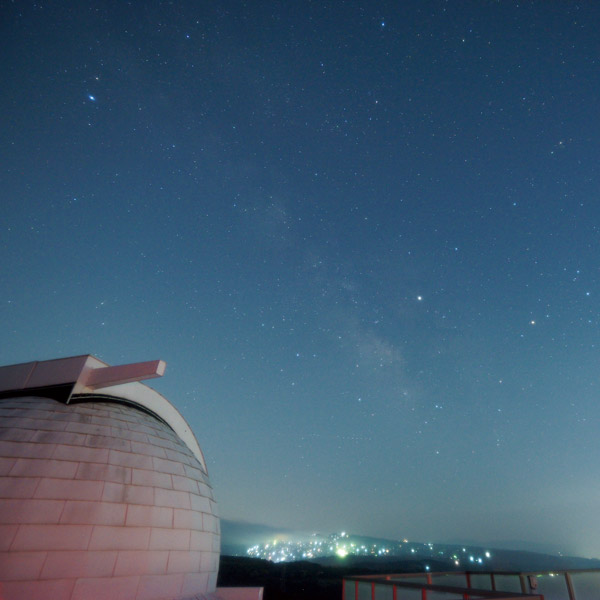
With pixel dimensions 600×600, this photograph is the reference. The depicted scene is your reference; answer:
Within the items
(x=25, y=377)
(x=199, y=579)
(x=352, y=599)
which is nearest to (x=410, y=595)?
(x=352, y=599)

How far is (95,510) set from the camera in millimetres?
9156

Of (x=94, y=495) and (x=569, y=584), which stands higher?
(x=94, y=495)

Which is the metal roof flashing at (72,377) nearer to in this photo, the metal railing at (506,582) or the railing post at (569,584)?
the metal railing at (506,582)

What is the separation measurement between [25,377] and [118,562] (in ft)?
24.1

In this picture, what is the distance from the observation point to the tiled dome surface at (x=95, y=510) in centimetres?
823

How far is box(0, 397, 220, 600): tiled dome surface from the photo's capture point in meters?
8.23

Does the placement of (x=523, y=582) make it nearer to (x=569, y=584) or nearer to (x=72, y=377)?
(x=569, y=584)

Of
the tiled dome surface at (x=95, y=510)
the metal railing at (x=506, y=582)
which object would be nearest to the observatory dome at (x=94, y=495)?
the tiled dome surface at (x=95, y=510)

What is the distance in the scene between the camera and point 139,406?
14.3 m

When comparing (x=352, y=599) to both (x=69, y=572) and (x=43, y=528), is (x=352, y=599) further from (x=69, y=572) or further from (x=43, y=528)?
(x=43, y=528)

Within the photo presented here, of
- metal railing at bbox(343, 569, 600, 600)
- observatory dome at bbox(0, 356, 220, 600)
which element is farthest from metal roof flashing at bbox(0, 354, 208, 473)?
metal railing at bbox(343, 569, 600, 600)

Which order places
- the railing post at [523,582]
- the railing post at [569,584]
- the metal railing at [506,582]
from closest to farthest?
the metal railing at [506,582] < the railing post at [569,584] < the railing post at [523,582]

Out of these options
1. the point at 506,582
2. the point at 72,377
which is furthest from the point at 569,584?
the point at 72,377

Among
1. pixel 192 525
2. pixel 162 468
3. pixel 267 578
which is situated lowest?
pixel 267 578
